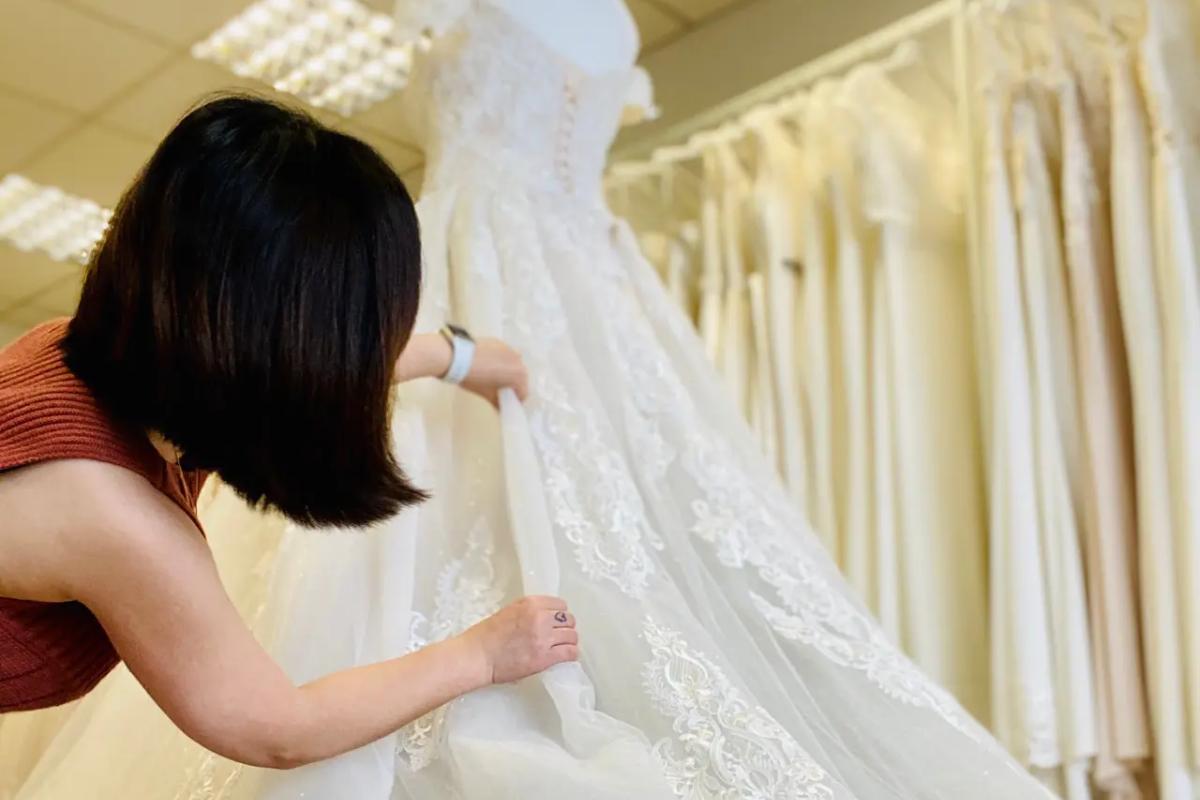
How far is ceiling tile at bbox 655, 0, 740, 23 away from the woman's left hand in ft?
4.04


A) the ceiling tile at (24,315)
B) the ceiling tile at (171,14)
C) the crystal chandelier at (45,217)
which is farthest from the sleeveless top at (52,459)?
the ceiling tile at (24,315)

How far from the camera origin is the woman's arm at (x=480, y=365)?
100cm

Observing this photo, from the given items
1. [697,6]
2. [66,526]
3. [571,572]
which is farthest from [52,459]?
[697,6]

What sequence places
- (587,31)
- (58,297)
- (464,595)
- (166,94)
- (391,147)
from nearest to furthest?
(464,595) < (587,31) < (166,94) < (391,147) < (58,297)

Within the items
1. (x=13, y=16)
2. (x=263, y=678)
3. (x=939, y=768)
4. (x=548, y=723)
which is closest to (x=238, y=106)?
(x=263, y=678)

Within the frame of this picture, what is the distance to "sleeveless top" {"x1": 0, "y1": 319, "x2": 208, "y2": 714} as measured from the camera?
0.65m

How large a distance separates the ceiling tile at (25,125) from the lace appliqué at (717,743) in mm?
2151

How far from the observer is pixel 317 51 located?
235cm

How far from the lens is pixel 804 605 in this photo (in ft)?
3.30

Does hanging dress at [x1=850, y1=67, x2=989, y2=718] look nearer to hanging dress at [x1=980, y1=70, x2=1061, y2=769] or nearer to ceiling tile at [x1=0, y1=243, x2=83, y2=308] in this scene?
hanging dress at [x1=980, y1=70, x2=1061, y2=769]

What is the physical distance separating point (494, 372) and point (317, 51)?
61.7 inches

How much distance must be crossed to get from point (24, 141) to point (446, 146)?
67.4 inches

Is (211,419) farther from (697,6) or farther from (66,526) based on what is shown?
(697,6)

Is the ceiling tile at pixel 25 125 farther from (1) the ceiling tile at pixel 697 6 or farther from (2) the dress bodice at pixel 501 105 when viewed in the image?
(2) the dress bodice at pixel 501 105
